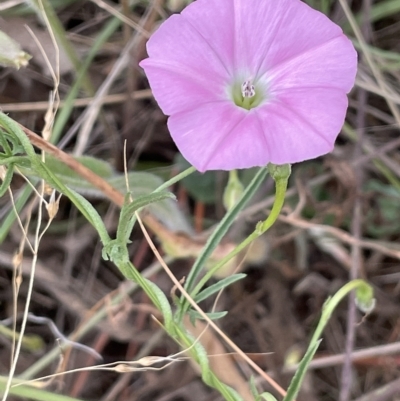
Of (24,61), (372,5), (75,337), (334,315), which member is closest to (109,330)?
(75,337)

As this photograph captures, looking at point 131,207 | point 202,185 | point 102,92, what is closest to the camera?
point 131,207

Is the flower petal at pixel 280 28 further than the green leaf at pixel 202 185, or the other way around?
the green leaf at pixel 202 185

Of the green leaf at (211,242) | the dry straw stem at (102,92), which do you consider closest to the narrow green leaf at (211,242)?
the green leaf at (211,242)

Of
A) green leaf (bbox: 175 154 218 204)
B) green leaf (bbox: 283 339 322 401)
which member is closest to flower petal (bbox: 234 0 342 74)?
green leaf (bbox: 283 339 322 401)

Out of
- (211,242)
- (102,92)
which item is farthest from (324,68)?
(102,92)

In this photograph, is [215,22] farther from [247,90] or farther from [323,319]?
[323,319]

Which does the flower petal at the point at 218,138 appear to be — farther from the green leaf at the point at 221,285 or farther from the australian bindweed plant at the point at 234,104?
the green leaf at the point at 221,285

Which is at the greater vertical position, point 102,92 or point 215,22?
point 215,22
